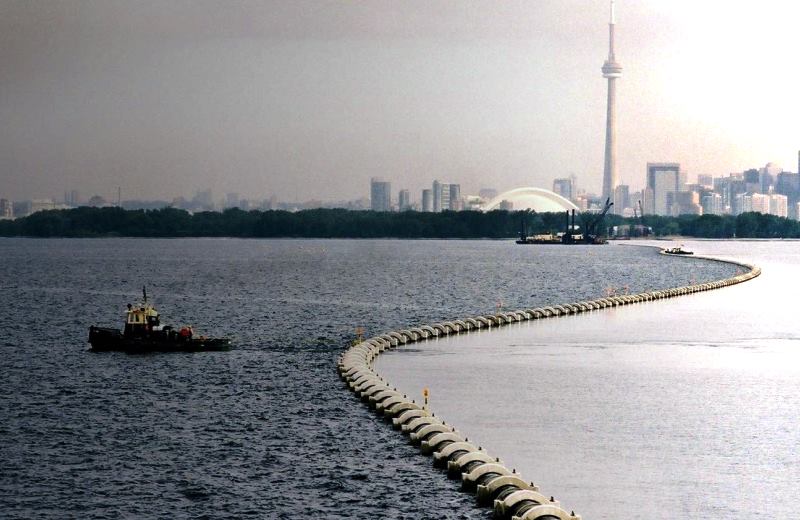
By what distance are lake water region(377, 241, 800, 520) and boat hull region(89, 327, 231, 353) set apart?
11.9 m

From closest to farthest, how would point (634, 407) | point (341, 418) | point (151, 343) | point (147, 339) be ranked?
point (341, 418)
point (634, 407)
point (151, 343)
point (147, 339)

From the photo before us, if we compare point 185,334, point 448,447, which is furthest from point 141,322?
point 448,447

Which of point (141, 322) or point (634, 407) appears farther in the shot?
point (141, 322)

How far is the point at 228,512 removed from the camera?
31.8 m

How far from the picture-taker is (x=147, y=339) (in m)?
68.1

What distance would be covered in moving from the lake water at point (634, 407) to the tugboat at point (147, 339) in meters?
12.2

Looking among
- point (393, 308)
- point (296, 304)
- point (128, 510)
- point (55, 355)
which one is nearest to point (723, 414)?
point (128, 510)

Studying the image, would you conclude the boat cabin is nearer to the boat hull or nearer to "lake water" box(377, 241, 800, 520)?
the boat hull

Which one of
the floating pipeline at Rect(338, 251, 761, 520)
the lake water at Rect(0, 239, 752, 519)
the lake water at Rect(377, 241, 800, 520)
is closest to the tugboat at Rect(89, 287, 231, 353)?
the lake water at Rect(0, 239, 752, 519)

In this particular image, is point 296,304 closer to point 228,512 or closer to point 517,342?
point 517,342

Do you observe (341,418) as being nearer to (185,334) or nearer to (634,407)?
(634,407)

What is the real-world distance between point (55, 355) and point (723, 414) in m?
40.1

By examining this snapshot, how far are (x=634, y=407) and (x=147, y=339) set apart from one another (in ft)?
105

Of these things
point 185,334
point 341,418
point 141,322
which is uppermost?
point 141,322
